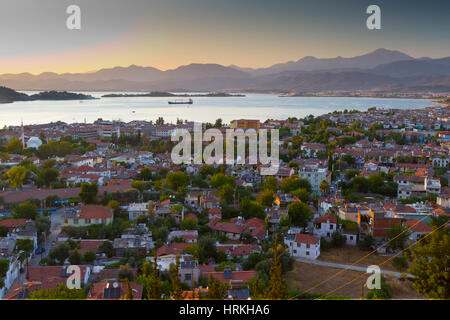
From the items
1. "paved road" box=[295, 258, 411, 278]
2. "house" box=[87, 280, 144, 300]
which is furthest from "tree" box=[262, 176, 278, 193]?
"house" box=[87, 280, 144, 300]

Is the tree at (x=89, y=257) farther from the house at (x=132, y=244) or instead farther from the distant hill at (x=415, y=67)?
the distant hill at (x=415, y=67)

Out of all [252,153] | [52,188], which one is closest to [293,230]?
[52,188]

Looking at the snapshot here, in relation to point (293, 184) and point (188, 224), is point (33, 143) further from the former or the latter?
point (188, 224)

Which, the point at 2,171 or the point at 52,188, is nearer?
the point at 52,188

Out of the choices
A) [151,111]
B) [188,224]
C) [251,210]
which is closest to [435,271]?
[188,224]

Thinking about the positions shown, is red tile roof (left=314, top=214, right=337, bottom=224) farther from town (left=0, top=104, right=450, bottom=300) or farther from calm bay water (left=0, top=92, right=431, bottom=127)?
calm bay water (left=0, top=92, right=431, bottom=127)

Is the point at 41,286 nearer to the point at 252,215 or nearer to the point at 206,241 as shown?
the point at 206,241
